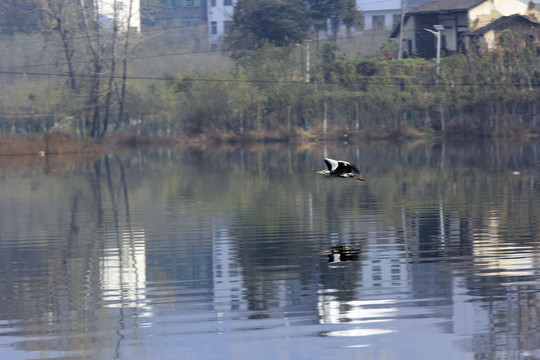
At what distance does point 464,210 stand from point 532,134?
46837 millimetres

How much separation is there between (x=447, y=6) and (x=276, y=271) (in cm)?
7227

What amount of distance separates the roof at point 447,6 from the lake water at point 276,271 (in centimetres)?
5203

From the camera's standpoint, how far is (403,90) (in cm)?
7475

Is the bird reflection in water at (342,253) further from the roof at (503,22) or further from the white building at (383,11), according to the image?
the white building at (383,11)

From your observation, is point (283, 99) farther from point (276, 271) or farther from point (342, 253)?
point (276, 271)

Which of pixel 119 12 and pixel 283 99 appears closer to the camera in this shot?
pixel 283 99

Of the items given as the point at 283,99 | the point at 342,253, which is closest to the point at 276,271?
the point at 342,253

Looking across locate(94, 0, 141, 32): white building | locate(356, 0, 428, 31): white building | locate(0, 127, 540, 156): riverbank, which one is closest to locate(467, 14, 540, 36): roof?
locate(0, 127, 540, 156): riverbank

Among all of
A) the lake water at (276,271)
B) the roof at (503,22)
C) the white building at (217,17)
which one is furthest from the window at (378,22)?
the lake water at (276,271)

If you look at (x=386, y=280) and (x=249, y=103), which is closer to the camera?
(x=386, y=280)

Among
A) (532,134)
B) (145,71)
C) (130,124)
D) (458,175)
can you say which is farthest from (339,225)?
(145,71)

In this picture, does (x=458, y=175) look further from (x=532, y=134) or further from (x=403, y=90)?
(x=403, y=90)

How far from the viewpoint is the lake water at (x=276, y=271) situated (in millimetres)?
10750

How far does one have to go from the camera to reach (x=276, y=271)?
15.0 meters
